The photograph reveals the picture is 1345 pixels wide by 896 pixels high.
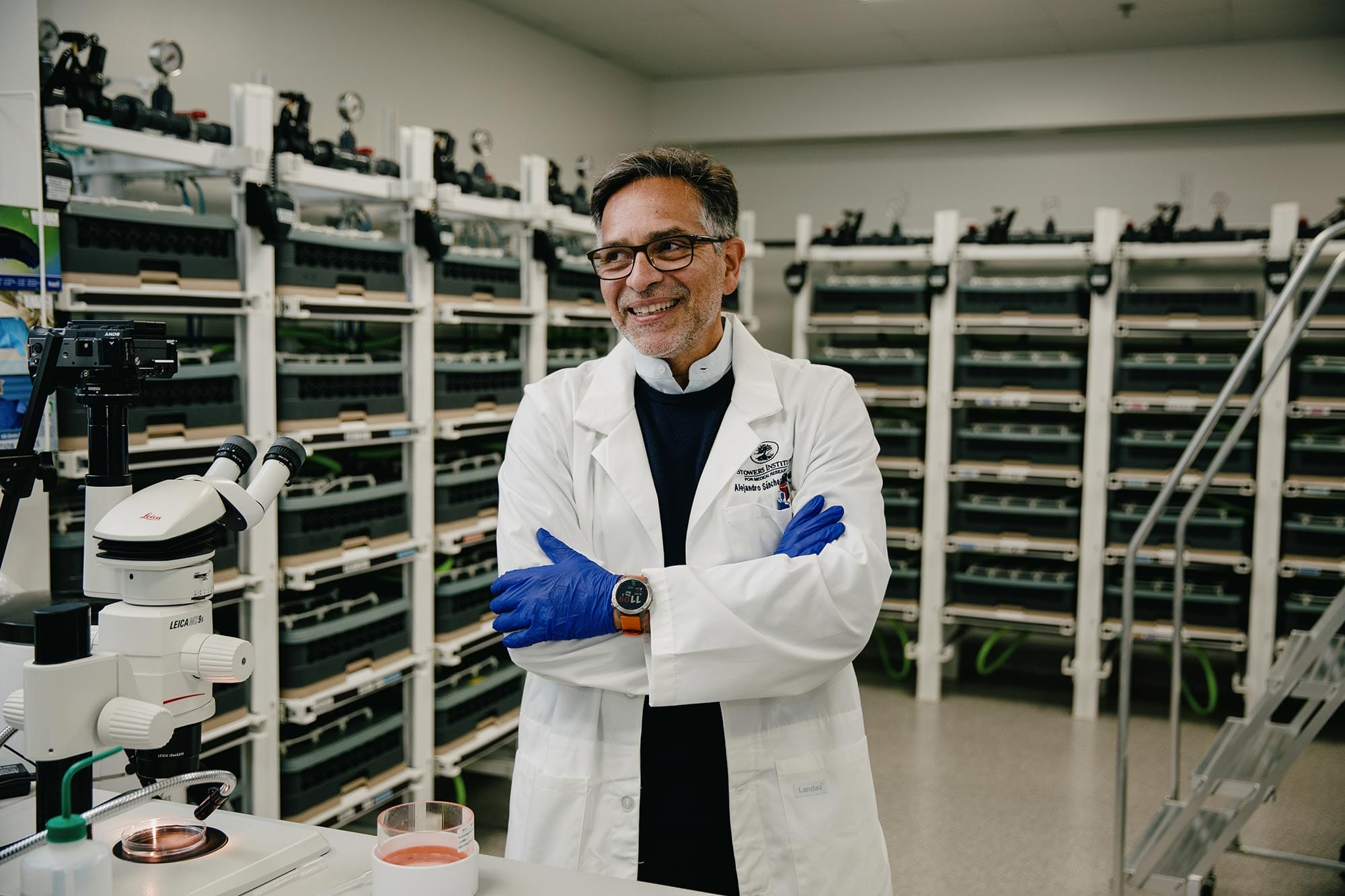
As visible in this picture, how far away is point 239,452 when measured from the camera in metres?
1.44

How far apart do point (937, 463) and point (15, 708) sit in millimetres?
4864

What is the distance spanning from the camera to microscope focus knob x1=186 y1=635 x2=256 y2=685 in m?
1.27

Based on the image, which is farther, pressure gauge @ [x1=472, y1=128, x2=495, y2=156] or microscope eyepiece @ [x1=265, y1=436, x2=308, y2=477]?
pressure gauge @ [x1=472, y1=128, x2=495, y2=156]

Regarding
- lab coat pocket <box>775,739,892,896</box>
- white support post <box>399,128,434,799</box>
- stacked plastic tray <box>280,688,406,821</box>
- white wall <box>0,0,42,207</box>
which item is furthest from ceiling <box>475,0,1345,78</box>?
lab coat pocket <box>775,739,892,896</box>

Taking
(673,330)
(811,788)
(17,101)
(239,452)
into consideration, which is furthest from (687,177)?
(17,101)

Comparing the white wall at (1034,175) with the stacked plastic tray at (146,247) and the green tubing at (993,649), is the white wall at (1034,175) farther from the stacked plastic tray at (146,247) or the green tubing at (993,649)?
the stacked plastic tray at (146,247)

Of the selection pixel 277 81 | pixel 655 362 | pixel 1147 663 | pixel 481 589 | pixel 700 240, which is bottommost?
pixel 1147 663

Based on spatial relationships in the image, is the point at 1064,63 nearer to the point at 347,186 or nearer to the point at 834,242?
the point at 834,242

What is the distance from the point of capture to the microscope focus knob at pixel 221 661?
127cm

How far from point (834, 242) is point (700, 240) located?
4282mm

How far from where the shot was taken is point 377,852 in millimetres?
1326

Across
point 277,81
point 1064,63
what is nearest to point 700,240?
point 277,81

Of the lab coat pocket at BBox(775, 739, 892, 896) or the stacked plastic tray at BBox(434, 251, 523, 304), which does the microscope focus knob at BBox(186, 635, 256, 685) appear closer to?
the lab coat pocket at BBox(775, 739, 892, 896)

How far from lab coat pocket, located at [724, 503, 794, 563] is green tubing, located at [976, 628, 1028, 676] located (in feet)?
13.8
